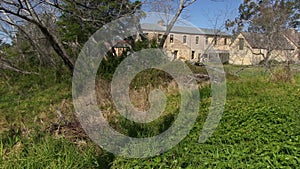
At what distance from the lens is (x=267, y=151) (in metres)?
2.64

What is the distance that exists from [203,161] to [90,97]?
3214 mm

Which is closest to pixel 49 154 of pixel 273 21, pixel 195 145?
pixel 195 145

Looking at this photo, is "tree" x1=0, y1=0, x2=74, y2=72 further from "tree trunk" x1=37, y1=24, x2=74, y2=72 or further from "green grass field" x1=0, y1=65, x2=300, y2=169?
"green grass field" x1=0, y1=65, x2=300, y2=169

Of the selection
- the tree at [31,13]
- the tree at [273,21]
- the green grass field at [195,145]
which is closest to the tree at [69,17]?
the tree at [31,13]

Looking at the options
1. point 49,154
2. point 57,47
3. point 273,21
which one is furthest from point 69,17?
point 273,21

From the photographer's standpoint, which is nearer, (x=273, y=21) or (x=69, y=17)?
(x=69, y=17)

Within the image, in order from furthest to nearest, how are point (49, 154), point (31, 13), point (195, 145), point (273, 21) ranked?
1. point (273, 21)
2. point (31, 13)
3. point (195, 145)
4. point (49, 154)

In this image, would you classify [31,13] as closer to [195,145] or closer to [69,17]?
[69,17]

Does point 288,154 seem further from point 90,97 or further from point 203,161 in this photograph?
point 90,97

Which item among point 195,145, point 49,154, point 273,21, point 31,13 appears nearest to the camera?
point 49,154

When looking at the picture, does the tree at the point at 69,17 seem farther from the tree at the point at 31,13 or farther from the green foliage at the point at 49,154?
the green foliage at the point at 49,154

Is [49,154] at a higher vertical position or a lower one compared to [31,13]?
lower

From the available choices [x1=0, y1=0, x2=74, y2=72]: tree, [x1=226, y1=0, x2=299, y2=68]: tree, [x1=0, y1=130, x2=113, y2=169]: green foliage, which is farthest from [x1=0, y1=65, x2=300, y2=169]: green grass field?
[x1=226, y1=0, x2=299, y2=68]: tree

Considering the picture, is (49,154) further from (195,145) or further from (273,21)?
(273,21)
